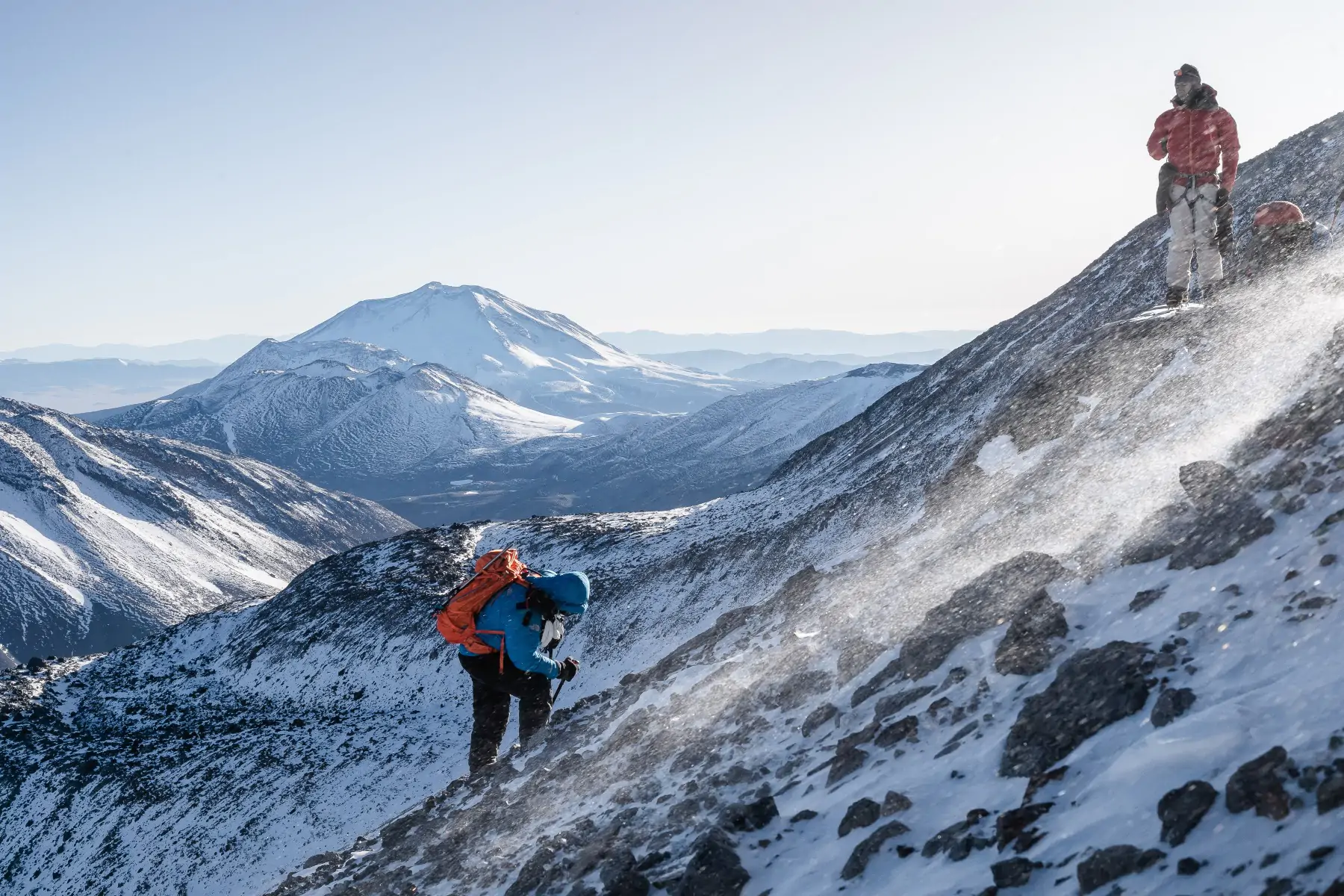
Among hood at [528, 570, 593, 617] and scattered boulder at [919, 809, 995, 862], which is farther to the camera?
hood at [528, 570, 593, 617]

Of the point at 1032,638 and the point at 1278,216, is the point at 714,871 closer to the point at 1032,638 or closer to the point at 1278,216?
the point at 1032,638

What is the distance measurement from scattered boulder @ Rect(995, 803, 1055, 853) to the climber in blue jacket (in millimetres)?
6752

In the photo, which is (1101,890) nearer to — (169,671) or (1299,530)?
(1299,530)

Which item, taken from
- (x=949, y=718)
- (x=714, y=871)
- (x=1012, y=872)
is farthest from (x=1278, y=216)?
(x=714, y=871)

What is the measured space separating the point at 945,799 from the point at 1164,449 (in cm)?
811

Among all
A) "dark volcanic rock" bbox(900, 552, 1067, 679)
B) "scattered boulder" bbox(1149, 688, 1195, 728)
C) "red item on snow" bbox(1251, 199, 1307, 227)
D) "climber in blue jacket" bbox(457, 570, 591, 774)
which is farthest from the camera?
"red item on snow" bbox(1251, 199, 1307, 227)

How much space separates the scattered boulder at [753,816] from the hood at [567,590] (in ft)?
14.6

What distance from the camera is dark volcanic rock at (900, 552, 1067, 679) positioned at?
9.99m

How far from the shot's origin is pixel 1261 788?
519 centimetres

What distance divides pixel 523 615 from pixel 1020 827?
7909mm

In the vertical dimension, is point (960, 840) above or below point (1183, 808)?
below

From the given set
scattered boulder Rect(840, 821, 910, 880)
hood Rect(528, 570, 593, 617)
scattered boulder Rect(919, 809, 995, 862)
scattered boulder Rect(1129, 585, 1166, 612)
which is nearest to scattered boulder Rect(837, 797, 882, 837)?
scattered boulder Rect(840, 821, 910, 880)

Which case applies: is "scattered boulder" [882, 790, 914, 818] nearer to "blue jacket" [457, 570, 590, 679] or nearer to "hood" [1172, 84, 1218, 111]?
"blue jacket" [457, 570, 590, 679]

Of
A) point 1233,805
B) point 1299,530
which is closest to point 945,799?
point 1233,805
